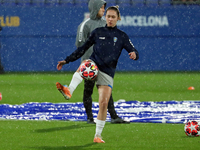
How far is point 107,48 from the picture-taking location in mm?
5961

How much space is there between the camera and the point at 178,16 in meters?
26.4

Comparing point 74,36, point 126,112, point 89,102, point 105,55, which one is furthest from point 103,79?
point 74,36

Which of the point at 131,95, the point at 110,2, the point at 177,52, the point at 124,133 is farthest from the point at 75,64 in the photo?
the point at 124,133

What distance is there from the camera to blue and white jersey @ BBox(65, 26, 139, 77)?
593 centimetres

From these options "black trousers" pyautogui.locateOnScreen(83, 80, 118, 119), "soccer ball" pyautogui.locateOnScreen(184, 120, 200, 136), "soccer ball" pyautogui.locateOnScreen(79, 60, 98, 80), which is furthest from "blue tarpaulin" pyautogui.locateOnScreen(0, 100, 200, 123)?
"soccer ball" pyautogui.locateOnScreen(79, 60, 98, 80)

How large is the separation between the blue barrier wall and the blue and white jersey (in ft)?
64.5

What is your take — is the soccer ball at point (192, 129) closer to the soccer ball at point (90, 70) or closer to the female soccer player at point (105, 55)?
the female soccer player at point (105, 55)

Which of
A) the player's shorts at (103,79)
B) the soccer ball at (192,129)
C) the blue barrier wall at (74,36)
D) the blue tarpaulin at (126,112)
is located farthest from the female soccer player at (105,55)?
the blue barrier wall at (74,36)

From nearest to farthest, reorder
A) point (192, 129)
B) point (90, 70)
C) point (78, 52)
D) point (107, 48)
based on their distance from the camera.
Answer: point (90, 70) → point (107, 48) → point (78, 52) → point (192, 129)

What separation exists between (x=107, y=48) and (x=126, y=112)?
328cm

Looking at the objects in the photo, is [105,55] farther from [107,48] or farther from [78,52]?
[78,52]

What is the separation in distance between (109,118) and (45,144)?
2651 mm

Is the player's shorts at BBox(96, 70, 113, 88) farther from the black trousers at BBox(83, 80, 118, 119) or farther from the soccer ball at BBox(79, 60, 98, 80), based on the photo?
the black trousers at BBox(83, 80, 118, 119)

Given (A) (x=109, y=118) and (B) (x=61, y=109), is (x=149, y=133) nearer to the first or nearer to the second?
(A) (x=109, y=118)
